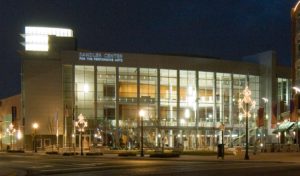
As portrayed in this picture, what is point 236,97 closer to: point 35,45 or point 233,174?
point 35,45

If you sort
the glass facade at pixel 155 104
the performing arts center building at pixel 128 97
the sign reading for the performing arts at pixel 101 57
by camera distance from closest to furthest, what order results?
the performing arts center building at pixel 128 97 → the glass facade at pixel 155 104 → the sign reading for the performing arts at pixel 101 57

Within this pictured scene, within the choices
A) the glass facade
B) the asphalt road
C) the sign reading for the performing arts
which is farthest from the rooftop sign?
the asphalt road

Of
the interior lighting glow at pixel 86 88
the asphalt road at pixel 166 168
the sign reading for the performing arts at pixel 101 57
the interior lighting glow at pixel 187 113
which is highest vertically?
the sign reading for the performing arts at pixel 101 57

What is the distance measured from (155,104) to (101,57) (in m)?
13.2

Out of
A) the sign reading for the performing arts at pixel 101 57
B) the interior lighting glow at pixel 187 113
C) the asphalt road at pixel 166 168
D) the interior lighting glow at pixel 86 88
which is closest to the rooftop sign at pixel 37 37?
the sign reading for the performing arts at pixel 101 57

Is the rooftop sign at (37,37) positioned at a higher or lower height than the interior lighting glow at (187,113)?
higher

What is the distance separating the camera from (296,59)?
8475cm

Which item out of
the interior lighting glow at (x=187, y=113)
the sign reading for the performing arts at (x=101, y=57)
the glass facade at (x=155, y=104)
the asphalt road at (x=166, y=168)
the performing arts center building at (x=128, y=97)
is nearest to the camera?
the asphalt road at (x=166, y=168)

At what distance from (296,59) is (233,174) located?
6152cm

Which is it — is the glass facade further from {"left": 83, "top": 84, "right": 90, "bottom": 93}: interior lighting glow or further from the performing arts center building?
the performing arts center building

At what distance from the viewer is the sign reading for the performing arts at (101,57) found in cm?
9625

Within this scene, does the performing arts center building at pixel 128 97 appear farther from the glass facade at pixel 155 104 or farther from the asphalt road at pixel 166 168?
the asphalt road at pixel 166 168

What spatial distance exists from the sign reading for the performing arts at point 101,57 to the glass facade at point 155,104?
62.2 inches

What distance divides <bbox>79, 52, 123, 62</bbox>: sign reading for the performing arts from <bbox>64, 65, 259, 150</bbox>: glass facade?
158cm
